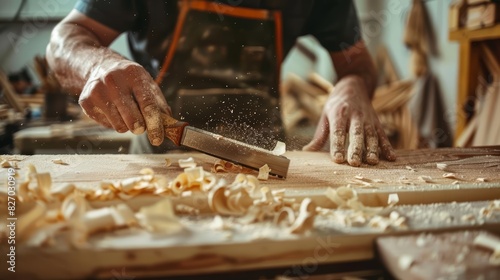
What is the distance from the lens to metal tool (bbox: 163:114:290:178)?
3.70 feet

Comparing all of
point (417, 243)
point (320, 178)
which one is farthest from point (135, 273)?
point (320, 178)

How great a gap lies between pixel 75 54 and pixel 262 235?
3.27ft

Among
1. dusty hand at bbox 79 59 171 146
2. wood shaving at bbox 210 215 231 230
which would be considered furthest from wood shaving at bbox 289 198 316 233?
dusty hand at bbox 79 59 171 146

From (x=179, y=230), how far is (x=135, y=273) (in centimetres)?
11

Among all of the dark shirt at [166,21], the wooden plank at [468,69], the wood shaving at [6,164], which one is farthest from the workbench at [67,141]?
the wooden plank at [468,69]

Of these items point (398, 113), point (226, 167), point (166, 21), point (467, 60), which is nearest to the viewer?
point (226, 167)

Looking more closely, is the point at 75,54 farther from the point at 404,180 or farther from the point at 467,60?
the point at 467,60

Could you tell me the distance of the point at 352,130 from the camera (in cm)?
140

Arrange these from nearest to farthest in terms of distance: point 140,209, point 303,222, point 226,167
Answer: point 303,222, point 140,209, point 226,167

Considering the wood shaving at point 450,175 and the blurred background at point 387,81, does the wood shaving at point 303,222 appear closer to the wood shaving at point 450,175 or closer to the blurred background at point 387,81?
the wood shaving at point 450,175

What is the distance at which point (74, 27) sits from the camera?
5.12 ft

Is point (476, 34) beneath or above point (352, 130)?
above

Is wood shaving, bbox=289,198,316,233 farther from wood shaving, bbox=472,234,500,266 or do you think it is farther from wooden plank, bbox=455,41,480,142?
wooden plank, bbox=455,41,480,142

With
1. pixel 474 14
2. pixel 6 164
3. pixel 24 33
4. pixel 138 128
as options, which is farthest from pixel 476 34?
pixel 24 33
